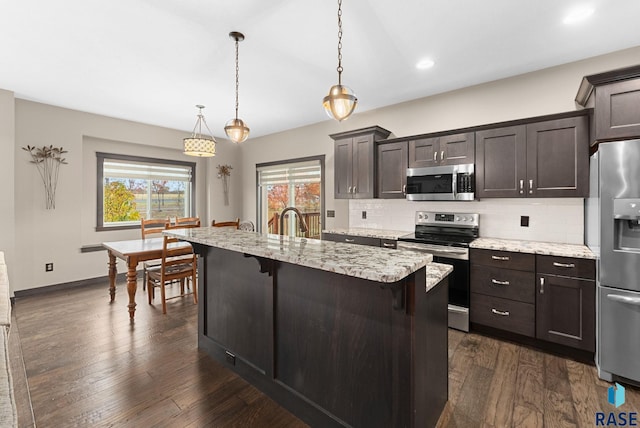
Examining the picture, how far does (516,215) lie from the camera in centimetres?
323

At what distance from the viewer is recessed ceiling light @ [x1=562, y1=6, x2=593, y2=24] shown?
84.1 inches

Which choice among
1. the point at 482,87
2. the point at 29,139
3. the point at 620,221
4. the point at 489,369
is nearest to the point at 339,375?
the point at 489,369

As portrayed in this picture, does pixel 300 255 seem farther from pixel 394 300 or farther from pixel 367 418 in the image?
pixel 367 418

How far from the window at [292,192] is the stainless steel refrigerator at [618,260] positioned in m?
3.49

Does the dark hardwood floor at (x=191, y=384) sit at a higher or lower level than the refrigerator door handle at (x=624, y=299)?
lower

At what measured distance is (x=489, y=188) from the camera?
124 inches

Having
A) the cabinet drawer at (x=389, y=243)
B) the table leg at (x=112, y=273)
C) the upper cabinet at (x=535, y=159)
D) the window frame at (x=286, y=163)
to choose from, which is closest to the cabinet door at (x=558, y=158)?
the upper cabinet at (x=535, y=159)

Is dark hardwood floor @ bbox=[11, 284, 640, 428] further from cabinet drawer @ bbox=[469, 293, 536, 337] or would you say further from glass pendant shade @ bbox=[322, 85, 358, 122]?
glass pendant shade @ bbox=[322, 85, 358, 122]

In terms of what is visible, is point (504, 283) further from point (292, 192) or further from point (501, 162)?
point (292, 192)

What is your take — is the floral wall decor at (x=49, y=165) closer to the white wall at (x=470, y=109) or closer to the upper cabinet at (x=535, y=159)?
the white wall at (x=470, y=109)

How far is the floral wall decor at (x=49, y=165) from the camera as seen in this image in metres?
4.09

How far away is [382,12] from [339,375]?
2.49m

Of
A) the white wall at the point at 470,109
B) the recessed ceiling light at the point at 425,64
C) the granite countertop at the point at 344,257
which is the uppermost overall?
the recessed ceiling light at the point at 425,64

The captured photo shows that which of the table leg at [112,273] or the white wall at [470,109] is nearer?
the white wall at [470,109]
